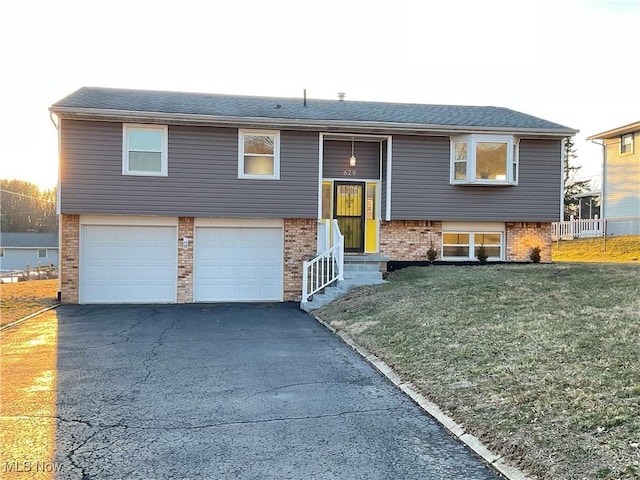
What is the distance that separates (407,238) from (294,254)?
11.0 ft

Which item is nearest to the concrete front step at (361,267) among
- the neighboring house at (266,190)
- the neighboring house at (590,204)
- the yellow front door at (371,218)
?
the neighboring house at (266,190)

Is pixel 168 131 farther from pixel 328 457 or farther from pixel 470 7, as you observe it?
pixel 328 457

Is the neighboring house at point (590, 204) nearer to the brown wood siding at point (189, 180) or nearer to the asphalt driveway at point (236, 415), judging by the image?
the brown wood siding at point (189, 180)

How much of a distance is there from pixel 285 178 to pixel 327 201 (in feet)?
5.38

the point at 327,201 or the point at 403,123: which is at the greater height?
the point at 403,123

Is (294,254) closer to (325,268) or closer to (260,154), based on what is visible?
(325,268)

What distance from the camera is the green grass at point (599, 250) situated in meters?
20.9

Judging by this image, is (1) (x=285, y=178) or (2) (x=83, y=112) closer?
(2) (x=83, y=112)

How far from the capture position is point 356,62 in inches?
630

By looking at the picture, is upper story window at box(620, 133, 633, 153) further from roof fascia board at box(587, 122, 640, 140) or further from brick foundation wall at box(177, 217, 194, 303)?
brick foundation wall at box(177, 217, 194, 303)

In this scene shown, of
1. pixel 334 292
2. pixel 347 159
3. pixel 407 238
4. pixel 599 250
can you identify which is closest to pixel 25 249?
pixel 347 159

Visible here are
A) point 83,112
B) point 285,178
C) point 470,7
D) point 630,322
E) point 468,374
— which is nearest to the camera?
point 468,374

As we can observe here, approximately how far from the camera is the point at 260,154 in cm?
1481

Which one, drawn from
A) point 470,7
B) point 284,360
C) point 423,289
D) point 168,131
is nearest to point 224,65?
point 168,131
